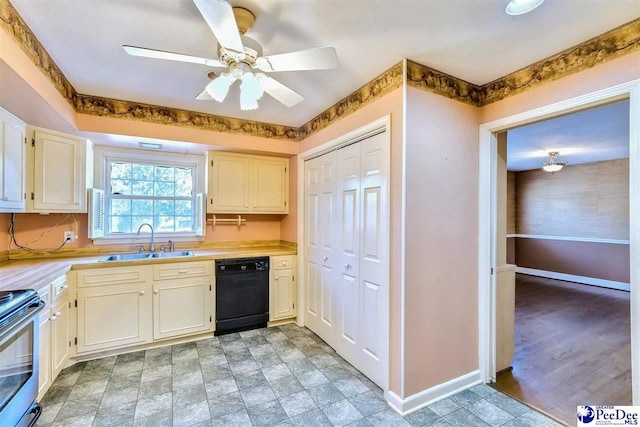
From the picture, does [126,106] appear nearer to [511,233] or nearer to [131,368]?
[131,368]

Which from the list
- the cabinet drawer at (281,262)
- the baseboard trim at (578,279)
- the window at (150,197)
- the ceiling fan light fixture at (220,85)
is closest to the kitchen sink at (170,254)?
Result: the window at (150,197)

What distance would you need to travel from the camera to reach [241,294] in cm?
320

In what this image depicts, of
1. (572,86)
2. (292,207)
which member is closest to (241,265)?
(292,207)

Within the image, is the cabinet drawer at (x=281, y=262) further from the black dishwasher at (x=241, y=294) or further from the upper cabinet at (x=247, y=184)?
the upper cabinet at (x=247, y=184)

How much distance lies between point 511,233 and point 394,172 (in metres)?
6.46

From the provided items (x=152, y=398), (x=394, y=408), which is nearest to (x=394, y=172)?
(x=394, y=408)

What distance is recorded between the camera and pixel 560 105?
185cm

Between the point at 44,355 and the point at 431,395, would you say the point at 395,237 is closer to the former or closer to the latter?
the point at 431,395

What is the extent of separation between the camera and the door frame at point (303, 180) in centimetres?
211

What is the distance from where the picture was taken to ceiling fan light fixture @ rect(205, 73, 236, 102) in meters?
1.64

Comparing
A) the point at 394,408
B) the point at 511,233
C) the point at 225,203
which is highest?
the point at 225,203

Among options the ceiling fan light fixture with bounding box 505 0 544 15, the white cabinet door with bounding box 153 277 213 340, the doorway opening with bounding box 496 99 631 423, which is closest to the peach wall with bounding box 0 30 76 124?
the white cabinet door with bounding box 153 277 213 340

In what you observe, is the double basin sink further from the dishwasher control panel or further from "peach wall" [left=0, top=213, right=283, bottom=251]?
the dishwasher control panel

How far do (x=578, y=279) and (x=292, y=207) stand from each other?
620cm
